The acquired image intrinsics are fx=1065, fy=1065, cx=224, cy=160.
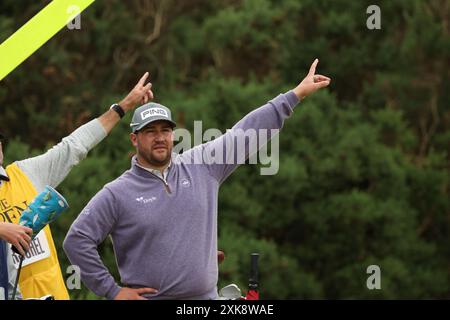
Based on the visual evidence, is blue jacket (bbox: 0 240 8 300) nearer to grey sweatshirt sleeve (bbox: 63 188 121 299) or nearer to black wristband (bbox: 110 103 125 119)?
grey sweatshirt sleeve (bbox: 63 188 121 299)

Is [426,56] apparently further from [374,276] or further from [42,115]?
[42,115]

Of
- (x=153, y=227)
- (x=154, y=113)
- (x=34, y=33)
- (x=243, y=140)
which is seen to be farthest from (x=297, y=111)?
(x=153, y=227)

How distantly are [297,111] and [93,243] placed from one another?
12.6 meters

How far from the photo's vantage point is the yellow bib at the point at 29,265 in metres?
5.41

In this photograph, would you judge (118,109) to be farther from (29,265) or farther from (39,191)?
(29,265)

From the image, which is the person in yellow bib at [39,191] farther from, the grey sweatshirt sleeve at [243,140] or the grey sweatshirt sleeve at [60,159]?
the grey sweatshirt sleeve at [243,140]

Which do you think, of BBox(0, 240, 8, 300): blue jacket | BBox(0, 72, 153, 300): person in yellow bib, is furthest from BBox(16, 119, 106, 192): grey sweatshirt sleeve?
BBox(0, 240, 8, 300): blue jacket

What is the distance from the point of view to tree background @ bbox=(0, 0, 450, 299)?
16.6 meters

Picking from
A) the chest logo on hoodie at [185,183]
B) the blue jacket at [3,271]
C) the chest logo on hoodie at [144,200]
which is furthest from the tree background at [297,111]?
the chest logo on hoodie at [144,200]

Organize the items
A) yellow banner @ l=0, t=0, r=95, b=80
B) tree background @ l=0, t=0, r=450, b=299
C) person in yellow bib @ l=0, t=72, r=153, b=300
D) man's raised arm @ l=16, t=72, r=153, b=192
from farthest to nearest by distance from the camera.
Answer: tree background @ l=0, t=0, r=450, b=299 → man's raised arm @ l=16, t=72, r=153, b=192 → person in yellow bib @ l=0, t=72, r=153, b=300 → yellow banner @ l=0, t=0, r=95, b=80

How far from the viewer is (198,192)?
5062mm

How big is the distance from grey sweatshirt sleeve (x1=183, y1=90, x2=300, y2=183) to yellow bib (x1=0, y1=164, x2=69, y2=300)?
2.90 feet

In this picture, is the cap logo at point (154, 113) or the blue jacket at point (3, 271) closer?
the cap logo at point (154, 113)

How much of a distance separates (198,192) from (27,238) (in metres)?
0.83
